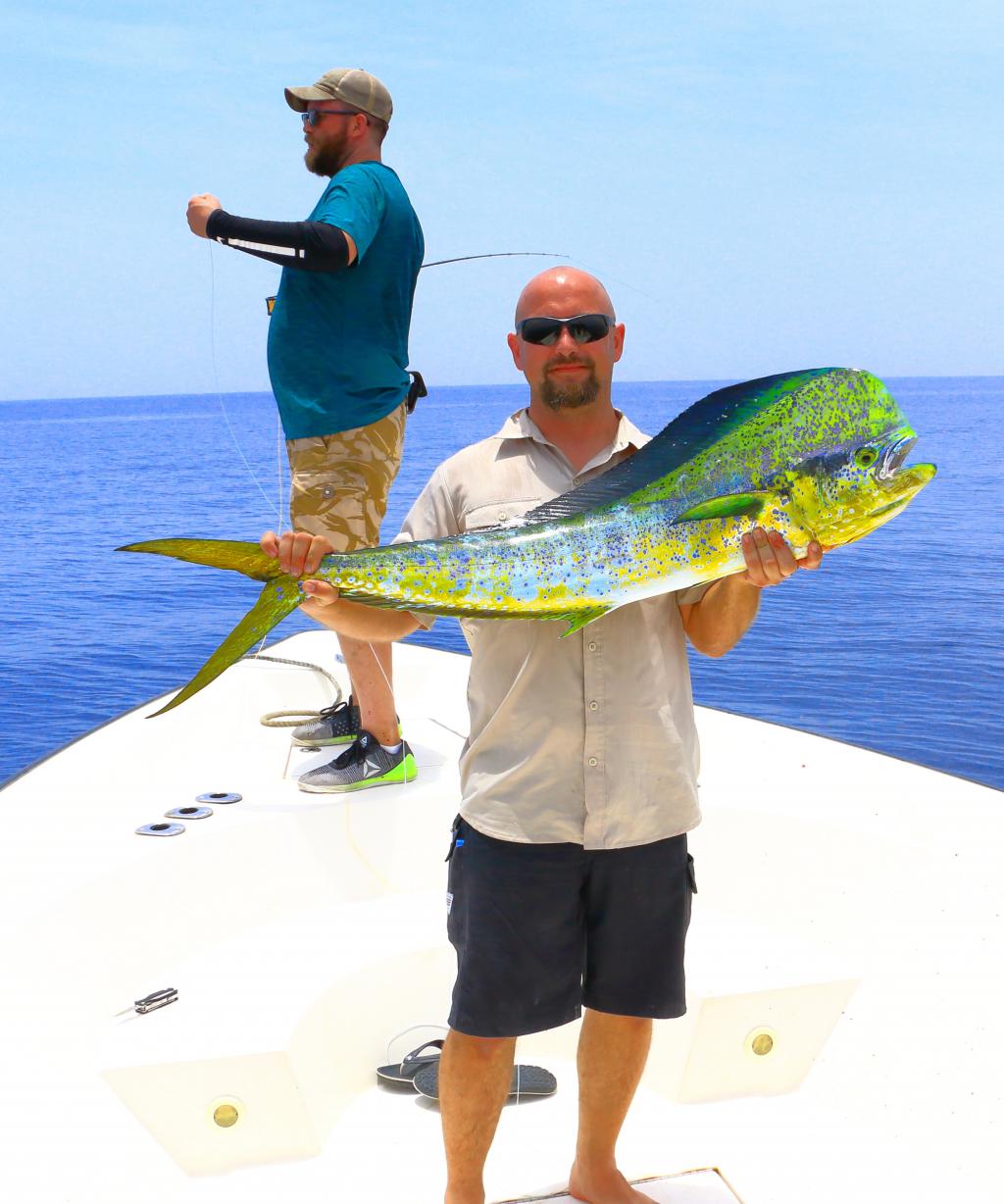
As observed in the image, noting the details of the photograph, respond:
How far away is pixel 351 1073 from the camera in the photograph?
10.4ft

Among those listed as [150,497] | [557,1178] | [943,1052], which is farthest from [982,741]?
[150,497]

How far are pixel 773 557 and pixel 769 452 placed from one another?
0.17 m

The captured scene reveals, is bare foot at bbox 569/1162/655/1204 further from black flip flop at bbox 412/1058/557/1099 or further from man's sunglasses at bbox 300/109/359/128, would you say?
man's sunglasses at bbox 300/109/359/128

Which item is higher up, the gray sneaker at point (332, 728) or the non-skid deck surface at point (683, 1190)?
the gray sneaker at point (332, 728)

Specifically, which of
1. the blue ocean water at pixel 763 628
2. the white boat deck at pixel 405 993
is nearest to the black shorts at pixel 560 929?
the white boat deck at pixel 405 993

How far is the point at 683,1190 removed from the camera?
8.43 ft

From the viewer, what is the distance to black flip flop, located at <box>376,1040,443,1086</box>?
3131mm

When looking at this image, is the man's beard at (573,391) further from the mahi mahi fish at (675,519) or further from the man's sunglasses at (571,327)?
the mahi mahi fish at (675,519)

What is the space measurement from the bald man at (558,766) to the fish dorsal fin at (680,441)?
267mm

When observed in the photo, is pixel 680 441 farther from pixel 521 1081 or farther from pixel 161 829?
pixel 161 829

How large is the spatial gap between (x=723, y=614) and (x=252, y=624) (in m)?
0.87

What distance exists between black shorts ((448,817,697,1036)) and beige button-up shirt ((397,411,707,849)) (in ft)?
0.20

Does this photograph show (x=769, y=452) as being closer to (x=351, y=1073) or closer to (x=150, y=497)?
(x=351, y=1073)

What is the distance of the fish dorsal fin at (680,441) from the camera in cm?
188
